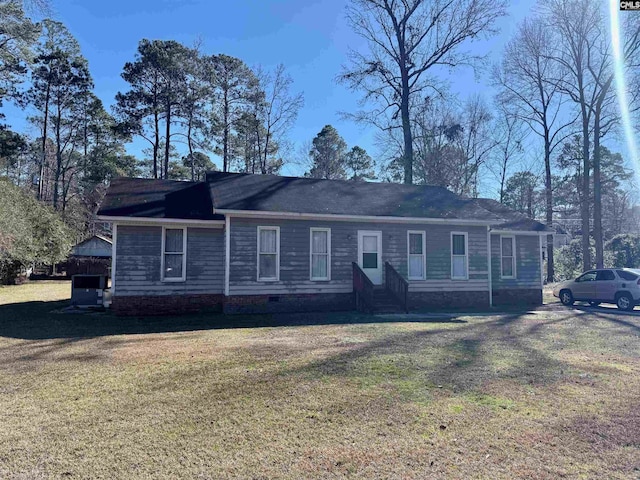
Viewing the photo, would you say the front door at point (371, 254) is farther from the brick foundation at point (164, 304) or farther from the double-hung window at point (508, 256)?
the double-hung window at point (508, 256)

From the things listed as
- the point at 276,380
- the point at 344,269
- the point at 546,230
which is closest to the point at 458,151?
the point at 546,230

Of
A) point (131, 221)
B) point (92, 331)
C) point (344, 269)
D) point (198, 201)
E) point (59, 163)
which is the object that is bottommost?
point (92, 331)

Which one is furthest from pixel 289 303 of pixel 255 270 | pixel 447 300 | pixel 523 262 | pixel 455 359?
pixel 523 262

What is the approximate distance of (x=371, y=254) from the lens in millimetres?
14227

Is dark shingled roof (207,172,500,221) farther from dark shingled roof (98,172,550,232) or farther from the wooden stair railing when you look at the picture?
the wooden stair railing

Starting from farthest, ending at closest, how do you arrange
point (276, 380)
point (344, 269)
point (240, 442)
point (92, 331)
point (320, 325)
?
point (344, 269), point (320, 325), point (92, 331), point (276, 380), point (240, 442)

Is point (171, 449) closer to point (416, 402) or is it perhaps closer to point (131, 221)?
point (416, 402)

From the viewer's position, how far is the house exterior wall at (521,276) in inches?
653

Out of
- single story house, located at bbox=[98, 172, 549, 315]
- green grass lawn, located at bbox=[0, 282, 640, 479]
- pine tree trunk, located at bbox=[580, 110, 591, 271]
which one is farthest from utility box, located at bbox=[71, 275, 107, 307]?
pine tree trunk, located at bbox=[580, 110, 591, 271]

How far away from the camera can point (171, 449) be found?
11.9 feet

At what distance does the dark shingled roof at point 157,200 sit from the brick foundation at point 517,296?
11.0m

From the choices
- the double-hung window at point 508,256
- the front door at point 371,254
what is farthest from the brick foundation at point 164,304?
the double-hung window at point 508,256

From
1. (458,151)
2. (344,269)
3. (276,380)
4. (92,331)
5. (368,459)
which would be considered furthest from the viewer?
(458,151)

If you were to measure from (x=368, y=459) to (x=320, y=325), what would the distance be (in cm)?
724
